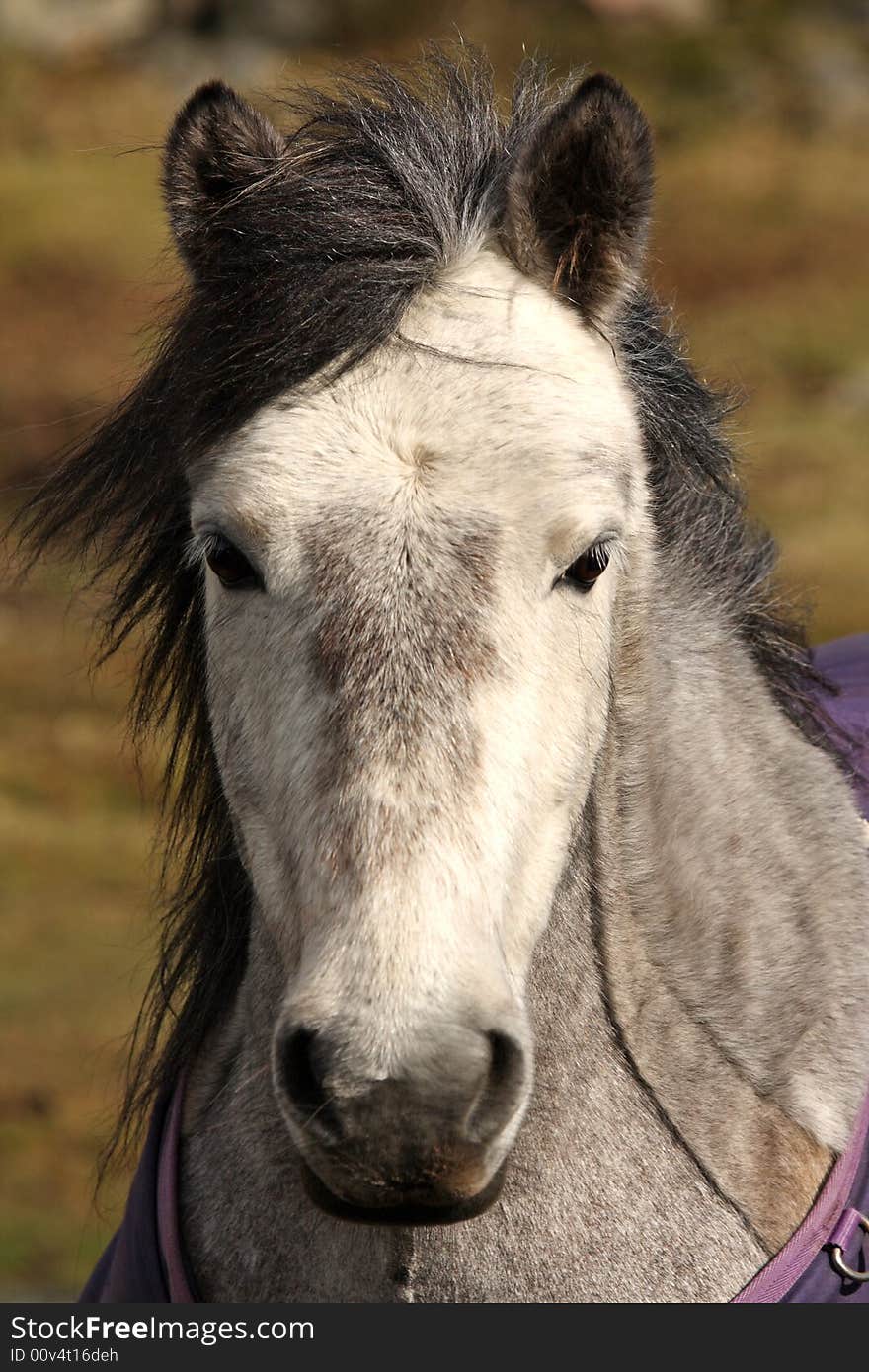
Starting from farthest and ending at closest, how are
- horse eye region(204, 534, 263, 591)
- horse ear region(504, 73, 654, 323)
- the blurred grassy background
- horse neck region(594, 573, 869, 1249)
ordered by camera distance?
the blurred grassy background < horse neck region(594, 573, 869, 1249) < horse ear region(504, 73, 654, 323) < horse eye region(204, 534, 263, 591)

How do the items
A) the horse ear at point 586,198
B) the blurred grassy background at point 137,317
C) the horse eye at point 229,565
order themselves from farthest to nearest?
the blurred grassy background at point 137,317 → the horse ear at point 586,198 → the horse eye at point 229,565

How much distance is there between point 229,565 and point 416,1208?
981 mm

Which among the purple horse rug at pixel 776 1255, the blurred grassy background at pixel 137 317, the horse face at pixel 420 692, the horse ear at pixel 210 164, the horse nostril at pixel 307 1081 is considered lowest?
the blurred grassy background at pixel 137 317

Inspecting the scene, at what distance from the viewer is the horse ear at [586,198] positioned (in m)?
2.44

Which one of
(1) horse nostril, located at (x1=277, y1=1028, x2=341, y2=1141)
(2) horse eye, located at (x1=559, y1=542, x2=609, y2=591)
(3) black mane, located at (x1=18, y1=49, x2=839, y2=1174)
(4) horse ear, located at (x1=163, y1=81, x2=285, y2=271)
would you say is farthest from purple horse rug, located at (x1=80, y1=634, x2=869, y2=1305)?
(4) horse ear, located at (x1=163, y1=81, x2=285, y2=271)

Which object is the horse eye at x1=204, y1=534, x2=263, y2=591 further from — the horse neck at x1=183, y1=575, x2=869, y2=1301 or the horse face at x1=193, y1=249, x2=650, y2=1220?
the horse neck at x1=183, y1=575, x2=869, y2=1301

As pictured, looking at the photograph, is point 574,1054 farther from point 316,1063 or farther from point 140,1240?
point 140,1240

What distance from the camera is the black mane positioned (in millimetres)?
2414

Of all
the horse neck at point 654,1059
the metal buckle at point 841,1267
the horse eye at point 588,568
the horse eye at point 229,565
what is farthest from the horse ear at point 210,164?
the metal buckle at point 841,1267

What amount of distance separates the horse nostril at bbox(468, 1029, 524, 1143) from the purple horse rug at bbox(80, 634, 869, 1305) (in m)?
0.75

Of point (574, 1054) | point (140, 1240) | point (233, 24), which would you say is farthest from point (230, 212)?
point (233, 24)

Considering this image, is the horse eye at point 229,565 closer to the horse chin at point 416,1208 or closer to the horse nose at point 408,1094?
the horse nose at point 408,1094

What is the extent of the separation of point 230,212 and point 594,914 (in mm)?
1322

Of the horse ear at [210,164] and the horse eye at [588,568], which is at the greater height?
the horse ear at [210,164]
